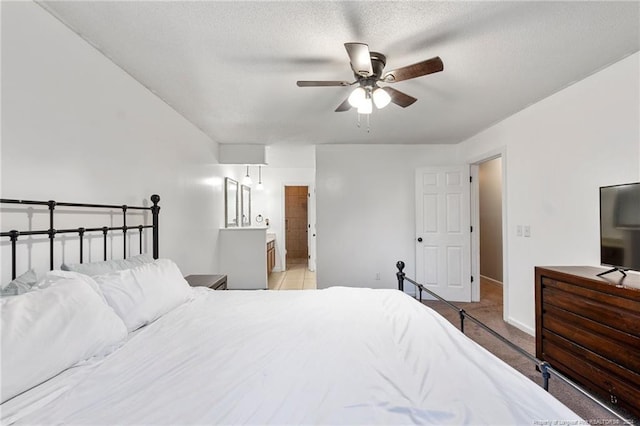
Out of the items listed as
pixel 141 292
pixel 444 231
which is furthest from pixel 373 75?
pixel 444 231

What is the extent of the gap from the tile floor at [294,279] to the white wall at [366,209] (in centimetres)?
88

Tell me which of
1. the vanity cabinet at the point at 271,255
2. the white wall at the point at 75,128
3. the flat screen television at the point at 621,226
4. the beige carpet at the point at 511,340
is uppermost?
the white wall at the point at 75,128

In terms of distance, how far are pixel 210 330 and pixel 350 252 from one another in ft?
10.2

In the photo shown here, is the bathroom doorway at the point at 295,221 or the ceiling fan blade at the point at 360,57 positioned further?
the bathroom doorway at the point at 295,221

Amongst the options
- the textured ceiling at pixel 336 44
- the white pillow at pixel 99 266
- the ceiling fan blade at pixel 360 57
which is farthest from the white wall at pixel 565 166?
the white pillow at pixel 99 266

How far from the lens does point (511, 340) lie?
8.96ft

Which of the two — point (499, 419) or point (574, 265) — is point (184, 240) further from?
point (574, 265)

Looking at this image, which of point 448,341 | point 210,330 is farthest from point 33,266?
point 448,341

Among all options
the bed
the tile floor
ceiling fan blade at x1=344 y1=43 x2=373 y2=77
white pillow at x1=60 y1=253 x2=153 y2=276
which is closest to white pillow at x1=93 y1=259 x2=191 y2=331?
the bed

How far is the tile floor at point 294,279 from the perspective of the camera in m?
5.01

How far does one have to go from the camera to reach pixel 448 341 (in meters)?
1.26

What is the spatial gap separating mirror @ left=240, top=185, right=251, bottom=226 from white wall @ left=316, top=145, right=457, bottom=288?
1997 mm

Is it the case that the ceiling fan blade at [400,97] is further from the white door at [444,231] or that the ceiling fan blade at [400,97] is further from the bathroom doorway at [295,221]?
the bathroom doorway at [295,221]

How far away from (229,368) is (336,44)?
1.90 metres
